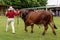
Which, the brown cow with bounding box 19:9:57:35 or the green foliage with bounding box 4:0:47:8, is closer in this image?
the brown cow with bounding box 19:9:57:35

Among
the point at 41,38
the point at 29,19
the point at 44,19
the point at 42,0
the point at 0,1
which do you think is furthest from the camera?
the point at 42,0

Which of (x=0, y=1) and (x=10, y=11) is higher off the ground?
(x=10, y=11)

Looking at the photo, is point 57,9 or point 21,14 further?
point 57,9

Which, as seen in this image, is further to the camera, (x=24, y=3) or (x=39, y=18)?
(x=24, y=3)

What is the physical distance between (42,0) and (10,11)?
53559mm

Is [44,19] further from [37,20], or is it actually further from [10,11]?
[10,11]

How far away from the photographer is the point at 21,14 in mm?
16750

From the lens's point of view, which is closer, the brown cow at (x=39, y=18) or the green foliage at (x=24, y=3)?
the brown cow at (x=39, y=18)

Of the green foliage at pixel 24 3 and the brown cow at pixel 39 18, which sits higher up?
the brown cow at pixel 39 18

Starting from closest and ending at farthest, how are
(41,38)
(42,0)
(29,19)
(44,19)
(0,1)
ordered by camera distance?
(41,38) < (44,19) < (29,19) < (0,1) < (42,0)

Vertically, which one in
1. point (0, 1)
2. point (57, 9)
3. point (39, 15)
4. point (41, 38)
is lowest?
point (57, 9)

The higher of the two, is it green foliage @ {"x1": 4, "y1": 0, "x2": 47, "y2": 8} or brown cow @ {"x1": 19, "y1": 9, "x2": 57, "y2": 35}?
brown cow @ {"x1": 19, "y1": 9, "x2": 57, "y2": 35}

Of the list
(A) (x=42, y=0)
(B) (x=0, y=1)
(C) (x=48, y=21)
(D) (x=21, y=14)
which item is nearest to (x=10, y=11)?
(D) (x=21, y=14)

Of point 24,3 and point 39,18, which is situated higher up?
point 39,18
